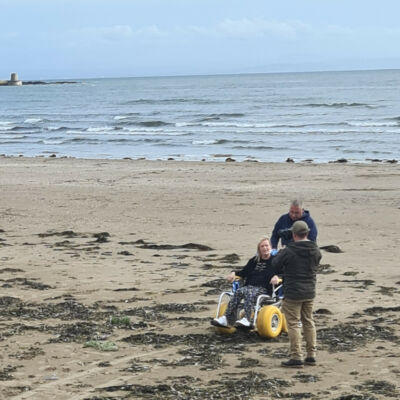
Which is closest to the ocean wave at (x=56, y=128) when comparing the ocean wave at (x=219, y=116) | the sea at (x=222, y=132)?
the sea at (x=222, y=132)

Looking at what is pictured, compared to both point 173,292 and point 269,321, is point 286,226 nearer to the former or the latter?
point 269,321

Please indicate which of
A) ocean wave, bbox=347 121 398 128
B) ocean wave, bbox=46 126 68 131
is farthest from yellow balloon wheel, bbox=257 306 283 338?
ocean wave, bbox=46 126 68 131

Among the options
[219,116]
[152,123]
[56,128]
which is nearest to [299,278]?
[152,123]

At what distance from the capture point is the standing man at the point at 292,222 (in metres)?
8.54

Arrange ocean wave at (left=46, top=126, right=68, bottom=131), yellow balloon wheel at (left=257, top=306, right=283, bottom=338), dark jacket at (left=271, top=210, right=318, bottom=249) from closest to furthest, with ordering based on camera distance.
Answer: yellow balloon wheel at (left=257, top=306, right=283, bottom=338) < dark jacket at (left=271, top=210, right=318, bottom=249) < ocean wave at (left=46, top=126, right=68, bottom=131)

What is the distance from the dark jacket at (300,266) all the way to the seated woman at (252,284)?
85 centimetres

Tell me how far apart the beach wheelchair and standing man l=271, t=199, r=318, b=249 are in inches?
20.6

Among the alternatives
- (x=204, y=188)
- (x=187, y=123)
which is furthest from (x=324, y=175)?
(x=187, y=123)

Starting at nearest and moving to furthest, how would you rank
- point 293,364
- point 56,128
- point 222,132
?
point 293,364, point 222,132, point 56,128

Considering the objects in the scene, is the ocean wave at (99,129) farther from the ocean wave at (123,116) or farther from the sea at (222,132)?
the ocean wave at (123,116)

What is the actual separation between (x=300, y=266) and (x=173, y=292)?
3079 mm

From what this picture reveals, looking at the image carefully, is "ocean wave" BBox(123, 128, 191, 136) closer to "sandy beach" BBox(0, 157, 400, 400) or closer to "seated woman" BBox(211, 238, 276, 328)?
"sandy beach" BBox(0, 157, 400, 400)

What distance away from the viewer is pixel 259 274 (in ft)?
27.6

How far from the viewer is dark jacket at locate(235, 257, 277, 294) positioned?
27.5 feet
